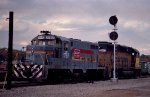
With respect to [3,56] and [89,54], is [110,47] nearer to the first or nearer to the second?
[89,54]

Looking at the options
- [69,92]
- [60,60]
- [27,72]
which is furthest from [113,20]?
[69,92]

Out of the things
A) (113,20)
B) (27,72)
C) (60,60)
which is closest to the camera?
(27,72)

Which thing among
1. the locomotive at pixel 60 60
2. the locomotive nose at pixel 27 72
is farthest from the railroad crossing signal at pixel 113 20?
the locomotive nose at pixel 27 72

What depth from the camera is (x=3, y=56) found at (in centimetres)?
4188

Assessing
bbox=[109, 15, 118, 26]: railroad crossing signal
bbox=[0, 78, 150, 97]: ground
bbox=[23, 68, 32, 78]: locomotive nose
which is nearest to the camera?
bbox=[0, 78, 150, 97]: ground

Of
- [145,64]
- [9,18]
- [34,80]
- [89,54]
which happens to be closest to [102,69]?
[89,54]

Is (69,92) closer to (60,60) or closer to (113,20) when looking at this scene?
(60,60)

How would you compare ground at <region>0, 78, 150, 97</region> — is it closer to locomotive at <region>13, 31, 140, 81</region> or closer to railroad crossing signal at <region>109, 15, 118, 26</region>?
locomotive at <region>13, 31, 140, 81</region>

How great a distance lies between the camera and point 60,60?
26.7 metres

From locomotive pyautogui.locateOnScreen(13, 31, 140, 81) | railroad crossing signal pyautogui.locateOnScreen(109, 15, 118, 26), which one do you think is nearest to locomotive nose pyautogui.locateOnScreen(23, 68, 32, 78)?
locomotive pyautogui.locateOnScreen(13, 31, 140, 81)

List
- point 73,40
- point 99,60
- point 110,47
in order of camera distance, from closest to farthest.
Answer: point 73,40 → point 99,60 → point 110,47

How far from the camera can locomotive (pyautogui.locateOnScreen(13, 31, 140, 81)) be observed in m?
24.7

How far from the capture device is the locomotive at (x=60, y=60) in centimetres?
2473

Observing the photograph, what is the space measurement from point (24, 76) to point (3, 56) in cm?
1800
